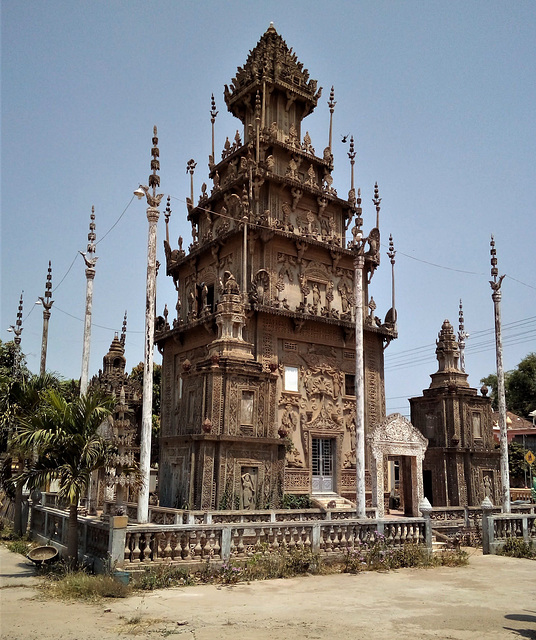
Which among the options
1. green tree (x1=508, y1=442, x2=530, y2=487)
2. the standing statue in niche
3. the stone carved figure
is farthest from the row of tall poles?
green tree (x1=508, y1=442, x2=530, y2=487)

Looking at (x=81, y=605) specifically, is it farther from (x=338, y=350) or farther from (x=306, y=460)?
(x=338, y=350)

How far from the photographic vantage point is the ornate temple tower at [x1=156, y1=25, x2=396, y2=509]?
75.6 feet

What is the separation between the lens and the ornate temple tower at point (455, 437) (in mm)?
28562

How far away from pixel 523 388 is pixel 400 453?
45.4 m

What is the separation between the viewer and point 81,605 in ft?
37.0

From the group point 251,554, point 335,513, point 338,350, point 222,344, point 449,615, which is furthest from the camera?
point 338,350

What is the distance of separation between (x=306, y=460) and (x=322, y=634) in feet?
58.6

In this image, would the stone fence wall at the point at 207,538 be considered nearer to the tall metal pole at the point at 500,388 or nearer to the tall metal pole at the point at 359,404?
the tall metal pole at the point at 359,404

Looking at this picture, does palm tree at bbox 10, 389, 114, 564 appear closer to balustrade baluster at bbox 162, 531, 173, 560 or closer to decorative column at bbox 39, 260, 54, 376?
balustrade baluster at bbox 162, 531, 173, 560

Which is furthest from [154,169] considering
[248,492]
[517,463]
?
[517,463]

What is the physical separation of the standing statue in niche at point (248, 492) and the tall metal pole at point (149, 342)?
7.25 metres

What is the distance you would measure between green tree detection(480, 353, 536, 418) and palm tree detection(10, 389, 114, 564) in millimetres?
55587

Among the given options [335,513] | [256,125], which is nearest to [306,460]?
[335,513]

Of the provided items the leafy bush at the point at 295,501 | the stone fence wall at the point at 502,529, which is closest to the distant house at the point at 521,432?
the leafy bush at the point at 295,501
